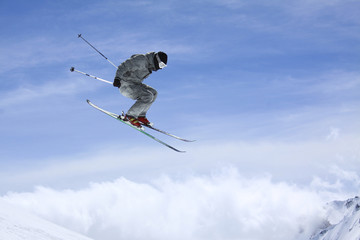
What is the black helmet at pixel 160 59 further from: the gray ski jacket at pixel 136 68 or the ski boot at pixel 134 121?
the ski boot at pixel 134 121

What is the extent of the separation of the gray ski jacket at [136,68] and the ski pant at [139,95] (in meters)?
0.37

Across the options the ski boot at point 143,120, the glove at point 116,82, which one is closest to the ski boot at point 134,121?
the ski boot at point 143,120

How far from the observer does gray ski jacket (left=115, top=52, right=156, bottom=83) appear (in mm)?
14461

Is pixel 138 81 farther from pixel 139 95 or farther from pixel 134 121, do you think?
pixel 134 121

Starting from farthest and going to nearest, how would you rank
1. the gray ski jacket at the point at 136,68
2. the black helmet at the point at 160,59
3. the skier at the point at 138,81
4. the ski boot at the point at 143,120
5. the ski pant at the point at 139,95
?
1. the ski boot at the point at 143,120
2. the ski pant at the point at 139,95
3. the gray ski jacket at the point at 136,68
4. the skier at the point at 138,81
5. the black helmet at the point at 160,59

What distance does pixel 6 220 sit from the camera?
938 cm

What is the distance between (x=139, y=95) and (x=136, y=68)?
159 centimetres

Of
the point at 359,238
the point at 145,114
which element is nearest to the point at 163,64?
the point at 145,114

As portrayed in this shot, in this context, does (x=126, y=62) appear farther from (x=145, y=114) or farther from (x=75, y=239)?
(x=75, y=239)

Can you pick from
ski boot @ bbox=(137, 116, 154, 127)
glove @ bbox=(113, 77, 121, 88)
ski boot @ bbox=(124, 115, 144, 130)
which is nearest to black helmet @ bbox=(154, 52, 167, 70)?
glove @ bbox=(113, 77, 121, 88)

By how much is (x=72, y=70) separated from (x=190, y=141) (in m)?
5.85

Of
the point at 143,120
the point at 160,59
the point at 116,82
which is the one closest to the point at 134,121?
the point at 143,120

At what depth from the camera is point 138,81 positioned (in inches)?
600

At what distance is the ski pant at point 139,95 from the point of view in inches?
608
